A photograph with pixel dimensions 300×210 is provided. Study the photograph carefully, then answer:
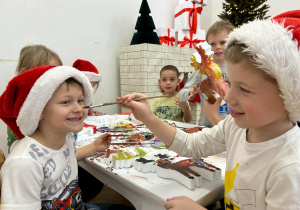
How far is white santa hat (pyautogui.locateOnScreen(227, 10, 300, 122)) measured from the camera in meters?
0.52

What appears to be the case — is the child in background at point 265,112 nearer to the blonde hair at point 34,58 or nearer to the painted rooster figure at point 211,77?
the painted rooster figure at point 211,77

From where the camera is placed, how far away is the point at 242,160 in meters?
0.66

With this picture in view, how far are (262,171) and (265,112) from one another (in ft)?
0.50

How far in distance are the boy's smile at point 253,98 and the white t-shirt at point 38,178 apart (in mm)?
592

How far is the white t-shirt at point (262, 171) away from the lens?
51 cm

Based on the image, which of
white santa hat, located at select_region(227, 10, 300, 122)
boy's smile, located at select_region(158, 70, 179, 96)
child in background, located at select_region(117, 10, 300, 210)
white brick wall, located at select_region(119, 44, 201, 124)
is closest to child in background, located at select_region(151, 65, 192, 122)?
boy's smile, located at select_region(158, 70, 179, 96)

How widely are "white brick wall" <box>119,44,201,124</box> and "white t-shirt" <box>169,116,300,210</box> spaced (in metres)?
1.88

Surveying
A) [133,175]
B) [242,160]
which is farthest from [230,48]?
[133,175]

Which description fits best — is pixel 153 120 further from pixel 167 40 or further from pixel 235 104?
pixel 167 40

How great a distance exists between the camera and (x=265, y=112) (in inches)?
22.1

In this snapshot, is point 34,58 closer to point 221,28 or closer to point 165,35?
point 221,28

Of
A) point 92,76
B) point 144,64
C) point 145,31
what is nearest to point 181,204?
point 92,76

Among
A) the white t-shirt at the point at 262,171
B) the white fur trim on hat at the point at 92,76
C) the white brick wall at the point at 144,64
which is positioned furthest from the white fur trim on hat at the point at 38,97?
the white brick wall at the point at 144,64

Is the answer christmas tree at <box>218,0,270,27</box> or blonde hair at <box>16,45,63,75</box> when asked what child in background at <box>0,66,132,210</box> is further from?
christmas tree at <box>218,0,270,27</box>
